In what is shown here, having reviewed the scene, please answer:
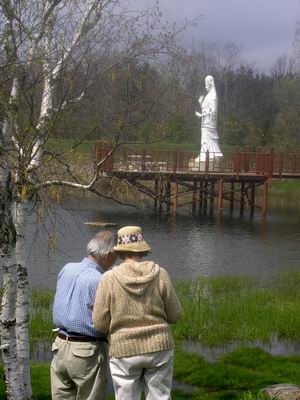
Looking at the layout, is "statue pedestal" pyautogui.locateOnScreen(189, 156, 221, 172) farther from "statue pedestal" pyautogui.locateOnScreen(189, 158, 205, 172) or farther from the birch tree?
the birch tree

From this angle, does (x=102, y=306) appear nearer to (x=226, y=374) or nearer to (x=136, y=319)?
(x=136, y=319)

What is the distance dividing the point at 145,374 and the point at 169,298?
51 cm

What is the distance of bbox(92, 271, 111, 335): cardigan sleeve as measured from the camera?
443cm

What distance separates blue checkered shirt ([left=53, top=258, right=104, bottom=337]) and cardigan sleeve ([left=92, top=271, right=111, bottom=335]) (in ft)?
0.73

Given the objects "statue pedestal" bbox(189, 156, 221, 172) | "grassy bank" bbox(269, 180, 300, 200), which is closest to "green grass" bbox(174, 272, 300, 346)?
"statue pedestal" bbox(189, 156, 221, 172)

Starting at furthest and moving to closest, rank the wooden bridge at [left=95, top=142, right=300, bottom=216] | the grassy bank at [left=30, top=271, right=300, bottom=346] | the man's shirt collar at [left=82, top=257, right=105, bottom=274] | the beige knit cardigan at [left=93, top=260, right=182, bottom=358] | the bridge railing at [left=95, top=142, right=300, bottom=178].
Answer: the bridge railing at [left=95, top=142, right=300, bottom=178], the wooden bridge at [left=95, top=142, right=300, bottom=216], the grassy bank at [left=30, top=271, right=300, bottom=346], the man's shirt collar at [left=82, top=257, right=105, bottom=274], the beige knit cardigan at [left=93, top=260, right=182, bottom=358]

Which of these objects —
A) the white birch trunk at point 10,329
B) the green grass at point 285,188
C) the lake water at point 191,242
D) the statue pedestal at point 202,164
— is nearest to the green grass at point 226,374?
the white birch trunk at point 10,329

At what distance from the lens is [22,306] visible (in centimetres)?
627

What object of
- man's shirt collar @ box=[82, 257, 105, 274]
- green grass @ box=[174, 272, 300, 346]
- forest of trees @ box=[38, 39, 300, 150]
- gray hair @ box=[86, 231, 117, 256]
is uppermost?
forest of trees @ box=[38, 39, 300, 150]

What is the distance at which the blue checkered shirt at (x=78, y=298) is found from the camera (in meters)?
4.70

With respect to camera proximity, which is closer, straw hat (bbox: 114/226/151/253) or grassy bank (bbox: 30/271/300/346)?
straw hat (bbox: 114/226/151/253)

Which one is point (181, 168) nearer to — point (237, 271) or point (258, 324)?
point (237, 271)

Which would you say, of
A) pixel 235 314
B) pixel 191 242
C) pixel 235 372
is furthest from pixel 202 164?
pixel 235 372

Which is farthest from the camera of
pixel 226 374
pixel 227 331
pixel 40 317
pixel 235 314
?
pixel 235 314
